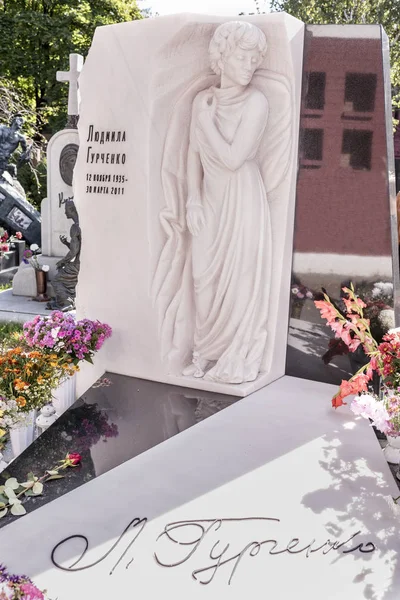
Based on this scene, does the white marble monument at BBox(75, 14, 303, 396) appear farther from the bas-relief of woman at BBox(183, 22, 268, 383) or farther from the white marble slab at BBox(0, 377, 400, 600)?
the white marble slab at BBox(0, 377, 400, 600)

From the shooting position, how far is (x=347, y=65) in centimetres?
417

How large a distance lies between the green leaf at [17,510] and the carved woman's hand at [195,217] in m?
2.29

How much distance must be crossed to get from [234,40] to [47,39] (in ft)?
54.5

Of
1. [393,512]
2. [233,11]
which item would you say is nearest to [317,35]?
[233,11]

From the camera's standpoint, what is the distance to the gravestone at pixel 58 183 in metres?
9.95

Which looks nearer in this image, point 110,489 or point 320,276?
point 110,489

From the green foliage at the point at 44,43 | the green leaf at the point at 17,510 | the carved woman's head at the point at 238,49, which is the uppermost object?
the green foliage at the point at 44,43

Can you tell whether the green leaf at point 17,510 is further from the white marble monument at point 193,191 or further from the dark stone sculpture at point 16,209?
the dark stone sculpture at point 16,209

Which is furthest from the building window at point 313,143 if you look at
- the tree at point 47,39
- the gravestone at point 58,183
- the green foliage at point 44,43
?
the tree at point 47,39

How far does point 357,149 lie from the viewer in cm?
419

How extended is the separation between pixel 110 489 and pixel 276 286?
1986 millimetres

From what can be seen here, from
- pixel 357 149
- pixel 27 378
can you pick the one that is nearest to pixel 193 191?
pixel 357 149

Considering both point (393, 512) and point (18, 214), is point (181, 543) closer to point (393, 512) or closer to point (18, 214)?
point (393, 512)

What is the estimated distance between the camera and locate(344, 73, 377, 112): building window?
4.12m
